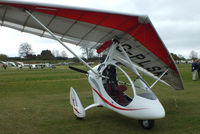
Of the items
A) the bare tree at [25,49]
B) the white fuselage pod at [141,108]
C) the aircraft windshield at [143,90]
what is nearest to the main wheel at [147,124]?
the white fuselage pod at [141,108]

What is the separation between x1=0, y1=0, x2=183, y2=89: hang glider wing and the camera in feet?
17.4

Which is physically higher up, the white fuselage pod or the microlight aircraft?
the microlight aircraft

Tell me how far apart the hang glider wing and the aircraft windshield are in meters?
1.53

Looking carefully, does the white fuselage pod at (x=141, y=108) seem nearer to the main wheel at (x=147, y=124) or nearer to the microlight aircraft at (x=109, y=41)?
the microlight aircraft at (x=109, y=41)

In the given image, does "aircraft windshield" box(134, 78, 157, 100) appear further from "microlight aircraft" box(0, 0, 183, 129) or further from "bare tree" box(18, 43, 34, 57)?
"bare tree" box(18, 43, 34, 57)

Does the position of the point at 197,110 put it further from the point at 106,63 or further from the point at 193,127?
the point at 106,63

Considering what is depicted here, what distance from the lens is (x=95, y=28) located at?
6.61 metres

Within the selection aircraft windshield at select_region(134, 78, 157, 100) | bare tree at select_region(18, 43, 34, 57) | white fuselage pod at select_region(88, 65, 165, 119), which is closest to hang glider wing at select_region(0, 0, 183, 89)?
aircraft windshield at select_region(134, 78, 157, 100)

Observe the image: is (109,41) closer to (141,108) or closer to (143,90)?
(143,90)

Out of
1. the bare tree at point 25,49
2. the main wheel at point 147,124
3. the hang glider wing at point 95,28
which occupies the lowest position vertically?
the main wheel at point 147,124

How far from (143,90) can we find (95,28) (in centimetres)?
273

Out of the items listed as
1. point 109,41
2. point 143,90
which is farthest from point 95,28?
point 143,90

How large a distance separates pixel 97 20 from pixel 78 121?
3378mm

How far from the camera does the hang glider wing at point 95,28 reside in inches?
209
